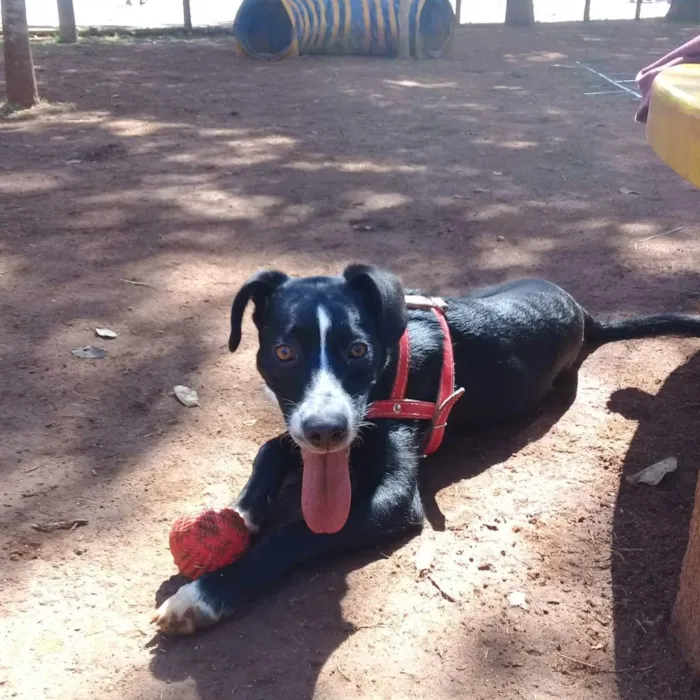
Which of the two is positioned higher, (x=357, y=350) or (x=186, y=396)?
(x=357, y=350)

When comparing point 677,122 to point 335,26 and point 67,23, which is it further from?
point 67,23

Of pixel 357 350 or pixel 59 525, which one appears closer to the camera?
pixel 357 350

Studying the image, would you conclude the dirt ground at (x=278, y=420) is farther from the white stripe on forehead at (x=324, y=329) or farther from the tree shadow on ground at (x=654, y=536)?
the white stripe on forehead at (x=324, y=329)

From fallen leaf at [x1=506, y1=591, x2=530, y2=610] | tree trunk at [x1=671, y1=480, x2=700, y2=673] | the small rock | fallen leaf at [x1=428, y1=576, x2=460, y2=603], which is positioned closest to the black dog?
fallen leaf at [x1=428, y1=576, x2=460, y2=603]

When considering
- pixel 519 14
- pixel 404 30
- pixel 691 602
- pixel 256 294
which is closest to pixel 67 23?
pixel 404 30

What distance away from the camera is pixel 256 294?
315cm

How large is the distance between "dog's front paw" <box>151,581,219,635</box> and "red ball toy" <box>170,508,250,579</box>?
7.3 inches

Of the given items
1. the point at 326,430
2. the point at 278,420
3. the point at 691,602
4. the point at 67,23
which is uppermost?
the point at 67,23

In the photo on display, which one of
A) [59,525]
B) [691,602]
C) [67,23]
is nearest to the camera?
[691,602]

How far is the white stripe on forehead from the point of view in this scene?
284cm

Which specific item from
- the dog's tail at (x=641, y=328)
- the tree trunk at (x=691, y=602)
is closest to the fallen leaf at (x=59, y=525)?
the tree trunk at (x=691, y=602)

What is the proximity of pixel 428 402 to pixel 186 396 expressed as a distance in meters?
1.12

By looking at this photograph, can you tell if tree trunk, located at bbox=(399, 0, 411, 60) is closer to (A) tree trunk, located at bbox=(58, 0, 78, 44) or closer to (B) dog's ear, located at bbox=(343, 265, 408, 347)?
(A) tree trunk, located at bbox=(58, 0, 78, 44)

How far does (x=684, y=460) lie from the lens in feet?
11.1
